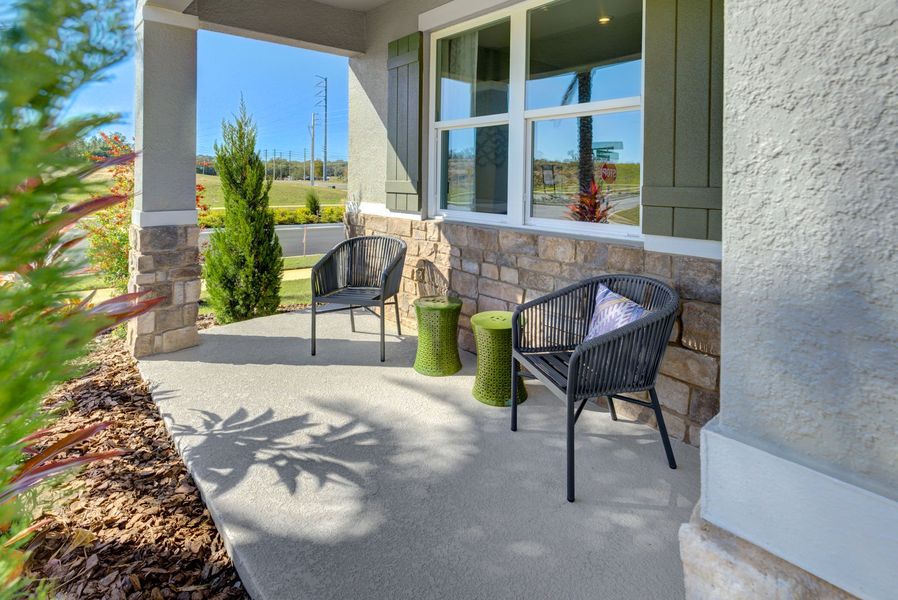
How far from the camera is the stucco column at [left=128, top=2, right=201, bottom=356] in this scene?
3.96m

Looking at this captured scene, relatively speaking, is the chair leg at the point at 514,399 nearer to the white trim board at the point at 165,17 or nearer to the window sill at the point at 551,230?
the window sill at the point at 551,230

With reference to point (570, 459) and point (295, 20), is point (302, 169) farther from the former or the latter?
point (570, 459)

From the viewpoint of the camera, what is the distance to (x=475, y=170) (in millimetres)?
4402

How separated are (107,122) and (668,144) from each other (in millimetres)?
2716

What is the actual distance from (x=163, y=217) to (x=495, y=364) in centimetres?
280

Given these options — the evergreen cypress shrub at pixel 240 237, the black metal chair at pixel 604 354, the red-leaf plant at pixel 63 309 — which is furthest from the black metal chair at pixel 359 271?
the red-leaf plant at pixel 63 309

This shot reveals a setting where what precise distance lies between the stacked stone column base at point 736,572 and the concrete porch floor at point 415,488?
31.9 inches

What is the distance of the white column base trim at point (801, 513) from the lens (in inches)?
33.7

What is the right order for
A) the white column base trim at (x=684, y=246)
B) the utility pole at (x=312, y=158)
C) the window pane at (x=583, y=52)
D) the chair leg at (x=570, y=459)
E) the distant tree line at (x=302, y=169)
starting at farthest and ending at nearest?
the distant tree line at (x=302, y=169), the utility pole at (x=312, y=158), the window pane at (x=583, y=52), the white column base trim at (x=684, y=246), the chair leg at (x=570, y=459)

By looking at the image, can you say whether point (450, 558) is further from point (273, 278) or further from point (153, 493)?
point (273, 278)

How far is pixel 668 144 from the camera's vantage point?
276cm

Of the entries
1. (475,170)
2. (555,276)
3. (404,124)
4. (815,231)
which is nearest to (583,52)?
(475,170)

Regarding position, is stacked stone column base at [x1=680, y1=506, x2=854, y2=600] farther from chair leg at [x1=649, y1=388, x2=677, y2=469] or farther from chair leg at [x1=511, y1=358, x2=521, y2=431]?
chair leg at [x1=511, y1=358, x2=521, y2=431]

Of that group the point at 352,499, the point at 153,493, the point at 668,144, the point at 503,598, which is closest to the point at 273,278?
the point at 153,493
